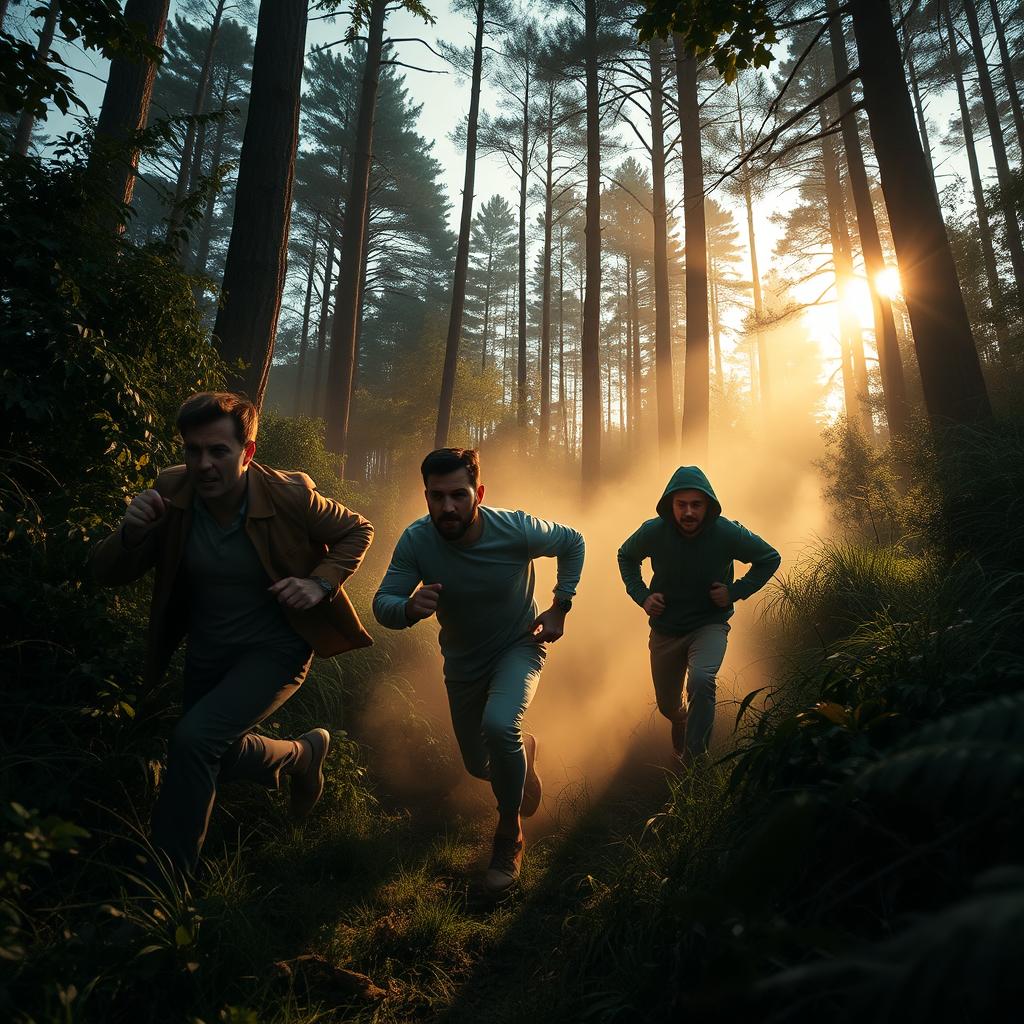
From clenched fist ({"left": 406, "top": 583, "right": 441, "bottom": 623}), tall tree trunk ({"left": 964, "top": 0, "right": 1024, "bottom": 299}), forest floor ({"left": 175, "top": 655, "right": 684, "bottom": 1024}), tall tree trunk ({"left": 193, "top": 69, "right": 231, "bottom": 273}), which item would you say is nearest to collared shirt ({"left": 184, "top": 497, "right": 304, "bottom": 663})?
clenched fist ({"left": 406, "top": 583, "right": 441, "bottom": 623})

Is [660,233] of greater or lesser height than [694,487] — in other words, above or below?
above

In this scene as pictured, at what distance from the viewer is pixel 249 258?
20.4 ft

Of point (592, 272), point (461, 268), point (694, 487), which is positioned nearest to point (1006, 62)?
point (592, 272)

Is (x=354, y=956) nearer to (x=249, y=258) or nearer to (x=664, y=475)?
(x=249, y=258)

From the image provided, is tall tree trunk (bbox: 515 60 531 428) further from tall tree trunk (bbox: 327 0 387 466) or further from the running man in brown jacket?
the running man in brown jacket

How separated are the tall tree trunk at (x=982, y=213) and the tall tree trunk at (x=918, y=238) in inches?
243

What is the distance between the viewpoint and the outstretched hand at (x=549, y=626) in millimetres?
4246

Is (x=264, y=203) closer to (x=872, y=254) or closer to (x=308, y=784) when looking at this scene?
(x=308, y=784)

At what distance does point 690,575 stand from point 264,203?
17.2ft

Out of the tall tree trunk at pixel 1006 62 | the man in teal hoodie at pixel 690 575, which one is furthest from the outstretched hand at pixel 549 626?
the tall tree trunk at pixel 1006 62

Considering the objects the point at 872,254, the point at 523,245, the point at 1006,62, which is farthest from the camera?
the point at 523,245

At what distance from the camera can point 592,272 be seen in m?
16.1

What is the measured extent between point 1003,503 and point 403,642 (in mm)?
5336

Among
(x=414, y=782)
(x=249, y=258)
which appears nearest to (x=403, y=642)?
(x=414, y=782)
